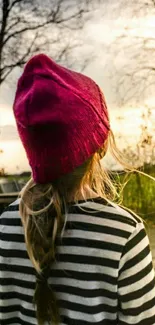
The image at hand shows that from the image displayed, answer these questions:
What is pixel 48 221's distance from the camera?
5.49 feet

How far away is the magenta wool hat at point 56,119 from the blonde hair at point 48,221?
0.11 feet

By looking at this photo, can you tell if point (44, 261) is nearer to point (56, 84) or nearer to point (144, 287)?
point (144, 287)

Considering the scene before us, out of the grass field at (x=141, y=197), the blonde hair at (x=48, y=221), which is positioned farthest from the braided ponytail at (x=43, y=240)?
the grass field at (x=141, y=197)

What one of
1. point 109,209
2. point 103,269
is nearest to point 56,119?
point 109,209

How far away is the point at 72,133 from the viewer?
63.8 inches

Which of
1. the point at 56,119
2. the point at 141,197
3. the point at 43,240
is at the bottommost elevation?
the point at 141,197

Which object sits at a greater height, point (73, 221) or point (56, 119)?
point (56, 119)

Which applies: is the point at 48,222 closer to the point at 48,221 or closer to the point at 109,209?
the point at 48,221

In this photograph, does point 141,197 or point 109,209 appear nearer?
point 109,209

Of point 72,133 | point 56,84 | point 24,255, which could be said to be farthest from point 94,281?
point 56,84

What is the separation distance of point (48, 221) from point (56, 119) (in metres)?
0.26

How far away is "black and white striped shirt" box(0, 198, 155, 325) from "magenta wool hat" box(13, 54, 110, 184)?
125mm

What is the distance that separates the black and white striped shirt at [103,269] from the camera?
162 centimetres

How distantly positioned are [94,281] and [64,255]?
10cm
